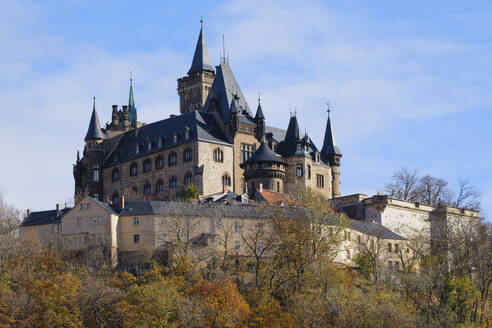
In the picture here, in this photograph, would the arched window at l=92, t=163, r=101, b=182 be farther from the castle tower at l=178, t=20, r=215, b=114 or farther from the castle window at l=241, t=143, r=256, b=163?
the castle window at l=241, t=143, r=256, b=163

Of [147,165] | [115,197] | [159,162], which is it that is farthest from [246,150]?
[115,197]

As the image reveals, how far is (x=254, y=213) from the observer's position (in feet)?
263

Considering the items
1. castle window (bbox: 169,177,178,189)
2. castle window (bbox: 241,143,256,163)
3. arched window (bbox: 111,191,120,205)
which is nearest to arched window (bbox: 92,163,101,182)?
arched window (bbox: 111,191,120,205)

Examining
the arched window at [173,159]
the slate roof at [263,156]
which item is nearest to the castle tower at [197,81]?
the arched window at [173,159]

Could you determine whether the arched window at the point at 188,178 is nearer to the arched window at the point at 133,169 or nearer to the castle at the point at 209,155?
the castle at the point at 209,155

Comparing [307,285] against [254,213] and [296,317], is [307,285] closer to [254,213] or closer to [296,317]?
[296,317]

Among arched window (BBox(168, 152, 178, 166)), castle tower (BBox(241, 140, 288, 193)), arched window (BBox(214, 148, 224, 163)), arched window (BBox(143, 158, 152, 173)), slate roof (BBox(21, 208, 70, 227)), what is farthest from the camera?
arched window (BBox(143, 158, 152, 173))

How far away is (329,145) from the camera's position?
4429 inches

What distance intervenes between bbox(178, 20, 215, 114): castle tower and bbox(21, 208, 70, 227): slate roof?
136 ft

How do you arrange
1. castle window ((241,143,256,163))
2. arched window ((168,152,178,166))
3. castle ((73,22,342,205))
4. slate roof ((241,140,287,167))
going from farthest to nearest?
castle window ((241,143,256,163))
arched window ((168,152,178,166))
castle ((73,22,342,205))
slate roof ((241,140,287,167))

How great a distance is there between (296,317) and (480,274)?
1970 cm

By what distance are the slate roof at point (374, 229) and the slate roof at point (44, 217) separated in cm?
2447

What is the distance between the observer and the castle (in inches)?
3880

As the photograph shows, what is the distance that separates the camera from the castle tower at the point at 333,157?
4350 inches
